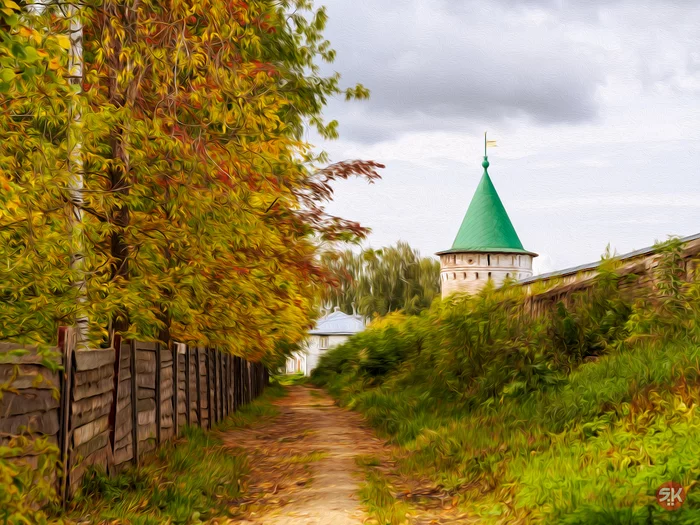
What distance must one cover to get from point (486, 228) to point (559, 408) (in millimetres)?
58076

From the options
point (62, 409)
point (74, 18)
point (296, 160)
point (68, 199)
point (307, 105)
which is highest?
point (307, 105)

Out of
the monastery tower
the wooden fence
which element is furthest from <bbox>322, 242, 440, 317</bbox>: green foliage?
the wooden fence

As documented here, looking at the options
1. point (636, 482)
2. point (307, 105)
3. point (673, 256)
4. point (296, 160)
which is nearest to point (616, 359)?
point (673, 256)

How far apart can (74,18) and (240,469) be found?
566cm

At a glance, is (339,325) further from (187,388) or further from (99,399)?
(99,399)

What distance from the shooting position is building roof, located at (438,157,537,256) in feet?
218

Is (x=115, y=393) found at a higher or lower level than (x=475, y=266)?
lower

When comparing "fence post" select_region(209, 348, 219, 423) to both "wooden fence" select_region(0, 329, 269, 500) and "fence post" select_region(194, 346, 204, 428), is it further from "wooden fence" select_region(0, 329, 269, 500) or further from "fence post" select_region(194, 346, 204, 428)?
"wooden fence" select_region(0, 329, 269, 500)

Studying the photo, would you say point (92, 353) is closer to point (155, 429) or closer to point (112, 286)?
point (112, 286)

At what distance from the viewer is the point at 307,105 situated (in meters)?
15.2

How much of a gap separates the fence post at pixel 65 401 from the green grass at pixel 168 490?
0.31m

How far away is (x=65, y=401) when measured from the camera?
694 centimetres

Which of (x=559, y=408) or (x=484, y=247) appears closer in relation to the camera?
(x=559, y=408)

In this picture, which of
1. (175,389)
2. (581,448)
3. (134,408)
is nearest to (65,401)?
(134,408)
